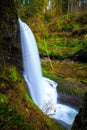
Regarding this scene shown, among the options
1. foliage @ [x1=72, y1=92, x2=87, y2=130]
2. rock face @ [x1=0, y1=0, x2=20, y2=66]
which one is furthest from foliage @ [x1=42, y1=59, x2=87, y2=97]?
foliage @ [x1=72, y1=92, x2=87, y2=130]

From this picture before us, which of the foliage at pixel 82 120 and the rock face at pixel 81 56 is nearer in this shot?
the foliage at pixel 82 120

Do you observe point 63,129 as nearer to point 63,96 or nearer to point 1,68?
point 1,68

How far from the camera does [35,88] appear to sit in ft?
31.2

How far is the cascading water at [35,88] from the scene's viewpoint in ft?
28.8

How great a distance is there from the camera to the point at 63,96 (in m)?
11.2

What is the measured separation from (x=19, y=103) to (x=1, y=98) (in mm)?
547

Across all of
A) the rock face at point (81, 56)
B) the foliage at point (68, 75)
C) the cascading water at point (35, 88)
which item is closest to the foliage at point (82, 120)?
the cascading water at point (35, 88)

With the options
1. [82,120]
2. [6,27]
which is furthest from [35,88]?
[82,120]

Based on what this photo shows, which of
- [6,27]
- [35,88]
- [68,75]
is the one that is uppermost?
[6,27]

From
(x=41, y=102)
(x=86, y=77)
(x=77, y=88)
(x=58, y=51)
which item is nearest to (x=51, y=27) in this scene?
(x=58, y=51)

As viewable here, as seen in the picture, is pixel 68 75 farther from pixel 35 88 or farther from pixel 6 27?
pixel 6 27

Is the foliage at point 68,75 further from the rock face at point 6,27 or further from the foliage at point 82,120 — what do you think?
the foliage at point 82,120

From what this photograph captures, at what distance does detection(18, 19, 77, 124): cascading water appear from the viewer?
8.77 metres

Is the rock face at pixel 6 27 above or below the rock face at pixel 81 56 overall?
above
